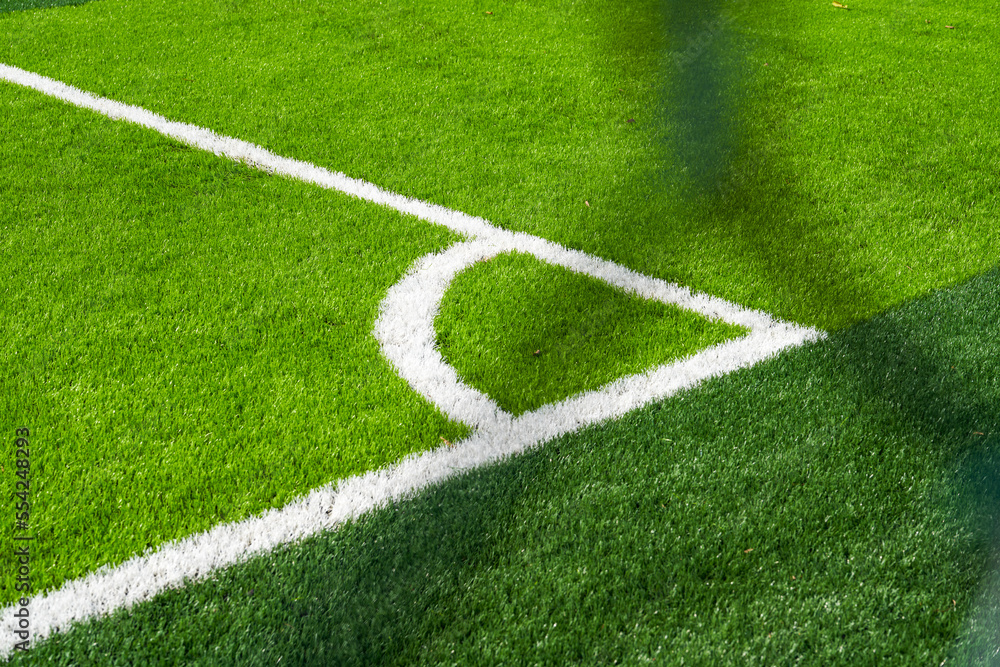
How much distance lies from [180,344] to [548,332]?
107cm

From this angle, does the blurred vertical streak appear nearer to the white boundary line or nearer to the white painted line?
the white boundary line

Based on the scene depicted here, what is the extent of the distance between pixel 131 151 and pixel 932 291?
124 inches

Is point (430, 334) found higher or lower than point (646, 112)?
lower

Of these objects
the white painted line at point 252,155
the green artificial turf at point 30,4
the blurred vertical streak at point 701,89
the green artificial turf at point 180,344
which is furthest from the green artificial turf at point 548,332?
the green artificial turf at point 30,4

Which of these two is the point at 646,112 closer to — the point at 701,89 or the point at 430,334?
the point at 701,89

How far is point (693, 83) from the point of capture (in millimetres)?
4395

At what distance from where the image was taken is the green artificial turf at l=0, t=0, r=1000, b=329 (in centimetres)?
302

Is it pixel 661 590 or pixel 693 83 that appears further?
pixel 693 83

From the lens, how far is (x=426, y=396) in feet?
7.35

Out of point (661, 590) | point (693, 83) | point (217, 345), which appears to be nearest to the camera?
point (661, 590)

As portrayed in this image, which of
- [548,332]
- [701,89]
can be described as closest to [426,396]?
[548,332]

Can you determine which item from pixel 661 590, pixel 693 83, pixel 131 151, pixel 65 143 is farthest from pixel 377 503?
pixel 693 83

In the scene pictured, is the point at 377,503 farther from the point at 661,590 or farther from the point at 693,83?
the point at 693,83

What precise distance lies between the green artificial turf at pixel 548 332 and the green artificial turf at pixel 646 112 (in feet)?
0.86
